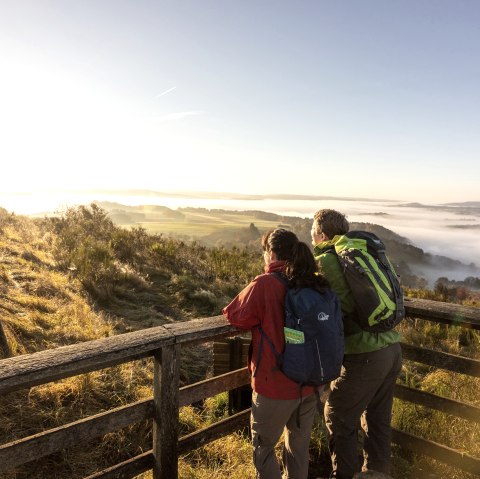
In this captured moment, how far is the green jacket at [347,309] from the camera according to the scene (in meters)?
2.61

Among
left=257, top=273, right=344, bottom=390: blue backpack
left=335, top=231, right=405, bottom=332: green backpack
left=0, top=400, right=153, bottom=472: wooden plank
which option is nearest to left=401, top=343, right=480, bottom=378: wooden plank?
left=335, top=231, right=405, bottom=332: green backpack

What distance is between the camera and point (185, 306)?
392 inches

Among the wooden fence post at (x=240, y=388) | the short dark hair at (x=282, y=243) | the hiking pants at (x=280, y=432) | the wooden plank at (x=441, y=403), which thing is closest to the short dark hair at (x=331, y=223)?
the short dark hair at (x=282, y=243)

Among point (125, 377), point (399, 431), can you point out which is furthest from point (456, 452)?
point (125, 377)

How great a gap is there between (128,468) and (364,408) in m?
1.62

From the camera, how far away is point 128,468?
255cm

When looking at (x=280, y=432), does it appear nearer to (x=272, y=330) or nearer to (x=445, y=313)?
(x=272, y=330)

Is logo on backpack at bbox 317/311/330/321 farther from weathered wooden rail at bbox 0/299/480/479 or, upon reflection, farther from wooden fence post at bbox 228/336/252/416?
wooden fence post at bbox 228/336/252/416

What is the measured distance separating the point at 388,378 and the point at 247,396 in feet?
5.13

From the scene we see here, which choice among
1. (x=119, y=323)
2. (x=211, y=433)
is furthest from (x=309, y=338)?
(x=119, y=323)

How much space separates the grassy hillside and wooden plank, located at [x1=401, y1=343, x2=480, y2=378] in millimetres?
846

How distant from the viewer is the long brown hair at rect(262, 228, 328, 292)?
232 centimetres

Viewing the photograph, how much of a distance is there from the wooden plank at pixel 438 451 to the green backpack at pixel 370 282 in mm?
1321

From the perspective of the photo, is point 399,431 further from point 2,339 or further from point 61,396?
point 2,339
